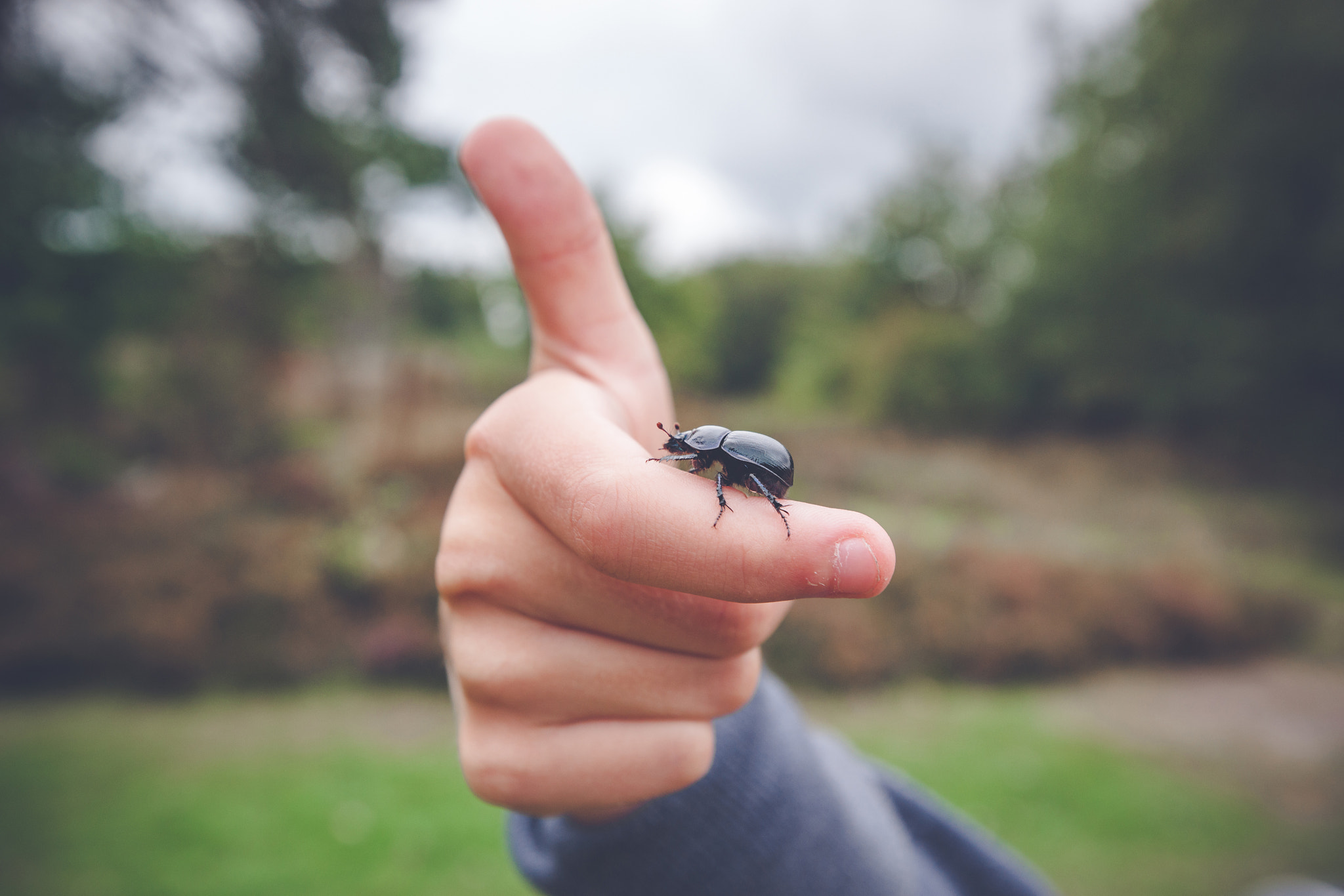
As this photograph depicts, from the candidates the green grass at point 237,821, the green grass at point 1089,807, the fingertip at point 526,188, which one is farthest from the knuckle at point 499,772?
the green grass at point 1089,807

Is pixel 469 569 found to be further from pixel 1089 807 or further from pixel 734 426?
pixel 734 426

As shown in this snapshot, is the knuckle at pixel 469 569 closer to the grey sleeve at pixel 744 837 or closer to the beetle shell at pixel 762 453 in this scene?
the beetle shell at pixel 762 453

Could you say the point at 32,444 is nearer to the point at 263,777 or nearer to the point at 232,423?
the point at 232,423

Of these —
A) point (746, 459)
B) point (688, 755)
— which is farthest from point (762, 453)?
point (688, 755)

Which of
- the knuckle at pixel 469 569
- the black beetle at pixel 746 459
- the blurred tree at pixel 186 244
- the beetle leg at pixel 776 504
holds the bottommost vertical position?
the knuckle at pixel 469 569

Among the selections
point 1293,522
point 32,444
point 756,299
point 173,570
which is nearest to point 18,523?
point 173,570

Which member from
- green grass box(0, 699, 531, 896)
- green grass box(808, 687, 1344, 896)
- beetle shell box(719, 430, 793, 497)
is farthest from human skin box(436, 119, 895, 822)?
green grass box(808, 687, 1344, 896)

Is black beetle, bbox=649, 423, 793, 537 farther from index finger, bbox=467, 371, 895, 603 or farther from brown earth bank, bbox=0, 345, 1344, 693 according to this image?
brown earth bank, bbox=0, 345, 1344, 693
